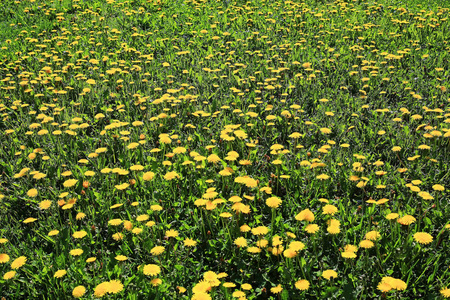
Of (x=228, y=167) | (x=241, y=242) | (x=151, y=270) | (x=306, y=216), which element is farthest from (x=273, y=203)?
(x=151, y=270)

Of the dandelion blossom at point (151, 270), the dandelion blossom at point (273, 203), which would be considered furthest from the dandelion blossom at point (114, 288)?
the dandelion blossom at point (273, 203)

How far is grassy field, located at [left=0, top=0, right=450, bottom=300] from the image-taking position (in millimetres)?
2436

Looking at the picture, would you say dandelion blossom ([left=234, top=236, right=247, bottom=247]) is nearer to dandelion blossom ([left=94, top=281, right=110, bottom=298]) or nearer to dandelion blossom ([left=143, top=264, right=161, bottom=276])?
dandelion blossom ([left=143, top=264, right=161, bottom=276])

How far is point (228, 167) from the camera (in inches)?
121

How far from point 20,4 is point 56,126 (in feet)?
20.3

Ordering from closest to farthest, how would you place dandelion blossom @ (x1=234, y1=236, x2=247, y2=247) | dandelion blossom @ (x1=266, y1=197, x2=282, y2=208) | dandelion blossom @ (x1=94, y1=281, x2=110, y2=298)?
dandelion blossom @ (x1=94, y1=281, x2=110, y2=298) < dandelion blossom @ (x1=234, y1=236, x2=247, y2=247) < dandelion blossom @ (x1=266, y1=197, x2=282, y2=208)

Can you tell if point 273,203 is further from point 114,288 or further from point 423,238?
point 114,288

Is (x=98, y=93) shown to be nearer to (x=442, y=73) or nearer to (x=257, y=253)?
(x=257, y=253)

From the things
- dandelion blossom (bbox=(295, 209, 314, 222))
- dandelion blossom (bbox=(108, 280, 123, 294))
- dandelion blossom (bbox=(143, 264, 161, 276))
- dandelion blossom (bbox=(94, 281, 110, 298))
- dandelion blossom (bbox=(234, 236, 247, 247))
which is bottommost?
dandelion blossom (bbox=(108, 280, 123, 294))

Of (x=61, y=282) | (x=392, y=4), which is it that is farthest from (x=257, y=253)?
(x=392, y=4)

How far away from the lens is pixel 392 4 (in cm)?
851

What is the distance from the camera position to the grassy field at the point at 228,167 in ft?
7.99

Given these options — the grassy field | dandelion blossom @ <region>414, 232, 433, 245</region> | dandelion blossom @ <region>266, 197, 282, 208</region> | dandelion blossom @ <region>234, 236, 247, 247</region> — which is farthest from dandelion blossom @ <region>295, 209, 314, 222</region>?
dandelion blossom @ <region>414, 232, 433, 245</region>

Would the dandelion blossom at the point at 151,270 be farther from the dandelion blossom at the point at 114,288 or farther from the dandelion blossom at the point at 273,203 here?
the dandelion blossom at the point at 273,203
